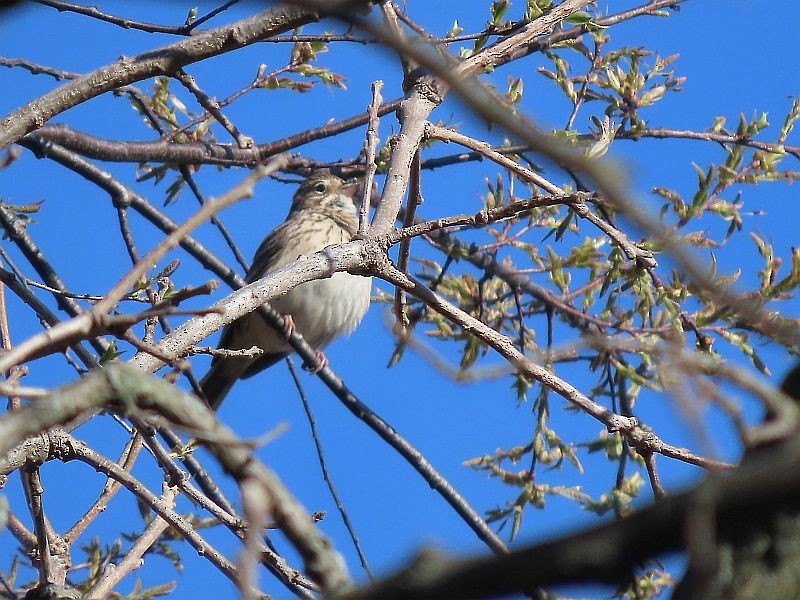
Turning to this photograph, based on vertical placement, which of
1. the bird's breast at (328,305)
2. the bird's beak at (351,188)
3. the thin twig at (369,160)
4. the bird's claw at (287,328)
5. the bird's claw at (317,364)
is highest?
the bird's beak at (351,188)

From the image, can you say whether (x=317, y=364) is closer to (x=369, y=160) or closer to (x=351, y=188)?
(x=351, y=188)

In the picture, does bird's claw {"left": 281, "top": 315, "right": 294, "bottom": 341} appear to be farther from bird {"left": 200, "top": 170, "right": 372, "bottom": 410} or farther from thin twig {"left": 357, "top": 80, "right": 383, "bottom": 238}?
thin twig {"left": 357, "top": 80, "right": 383, "bottom": 238}

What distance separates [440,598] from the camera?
0.89 m

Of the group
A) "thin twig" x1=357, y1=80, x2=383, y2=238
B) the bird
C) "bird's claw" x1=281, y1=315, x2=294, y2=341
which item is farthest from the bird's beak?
"thin twig" x1=357, y1=80, x2=383, y2=238

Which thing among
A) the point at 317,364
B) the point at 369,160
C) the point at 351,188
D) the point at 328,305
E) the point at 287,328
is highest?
the point at 351,188

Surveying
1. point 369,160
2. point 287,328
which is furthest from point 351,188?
point 369,160

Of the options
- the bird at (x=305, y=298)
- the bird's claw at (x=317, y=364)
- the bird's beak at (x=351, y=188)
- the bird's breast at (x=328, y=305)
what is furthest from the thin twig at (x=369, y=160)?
the bird's beak at (x=351, y=188)

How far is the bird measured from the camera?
7.29 metres

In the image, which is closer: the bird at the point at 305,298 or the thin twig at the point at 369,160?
the thin twig at the point at 369,160

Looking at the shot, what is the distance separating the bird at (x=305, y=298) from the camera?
7.29m

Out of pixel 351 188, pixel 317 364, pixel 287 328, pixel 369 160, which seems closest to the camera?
pixel 369 160

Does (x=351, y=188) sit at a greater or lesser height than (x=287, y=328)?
greater

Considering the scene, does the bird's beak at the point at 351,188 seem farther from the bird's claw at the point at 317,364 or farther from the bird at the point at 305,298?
the bird's claw at the point at 317,364

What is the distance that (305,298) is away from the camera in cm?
729
